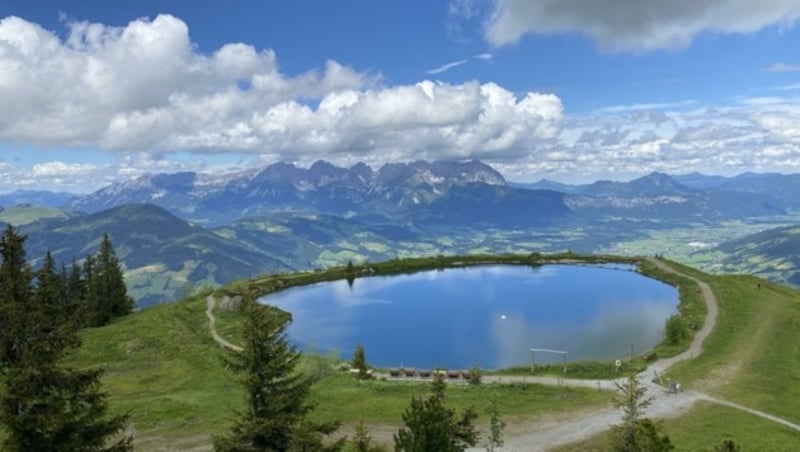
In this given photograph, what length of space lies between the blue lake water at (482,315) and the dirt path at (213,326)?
12.9 meters

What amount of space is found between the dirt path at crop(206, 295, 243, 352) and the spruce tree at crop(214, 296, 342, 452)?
42630 mm

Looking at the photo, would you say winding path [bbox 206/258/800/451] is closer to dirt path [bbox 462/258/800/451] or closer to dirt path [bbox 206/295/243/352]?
dirt path [bbox 462/258/800/451]

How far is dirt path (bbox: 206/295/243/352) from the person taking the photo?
82400 mm

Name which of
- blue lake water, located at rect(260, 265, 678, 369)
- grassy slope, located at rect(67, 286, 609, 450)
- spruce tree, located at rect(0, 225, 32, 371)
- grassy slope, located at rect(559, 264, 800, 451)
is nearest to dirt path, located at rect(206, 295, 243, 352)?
grassy slope, located at rect(67, 286, 609, 450)

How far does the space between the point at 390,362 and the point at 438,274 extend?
2936 inches

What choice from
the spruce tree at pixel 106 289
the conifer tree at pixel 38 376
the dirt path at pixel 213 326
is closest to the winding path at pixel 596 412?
the conifer tree at pixel 38 376

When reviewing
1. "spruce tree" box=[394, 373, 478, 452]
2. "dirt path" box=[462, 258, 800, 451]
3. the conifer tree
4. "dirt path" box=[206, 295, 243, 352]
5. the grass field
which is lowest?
"dirt path" box=[462, 258, 800, 451]

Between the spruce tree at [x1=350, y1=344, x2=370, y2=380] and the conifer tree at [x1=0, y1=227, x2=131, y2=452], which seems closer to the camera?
the conifer tree at [x1=0, y1=227, x2=131, y2=452]

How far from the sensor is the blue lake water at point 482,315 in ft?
277

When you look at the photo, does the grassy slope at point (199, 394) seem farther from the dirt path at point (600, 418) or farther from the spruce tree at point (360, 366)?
the dirt path at point (600, 418)

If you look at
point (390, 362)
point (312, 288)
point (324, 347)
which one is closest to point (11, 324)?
point (390, 362)

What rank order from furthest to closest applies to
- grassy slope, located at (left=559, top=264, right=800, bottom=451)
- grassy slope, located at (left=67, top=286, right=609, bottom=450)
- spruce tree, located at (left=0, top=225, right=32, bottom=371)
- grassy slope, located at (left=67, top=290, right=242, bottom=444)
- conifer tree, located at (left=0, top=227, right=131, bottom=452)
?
grassy slope, located at (left=67, top=290, right=242, bottom=444) → grassy slope, located at (left=67, top=286, right=609, bottom=450) → grassy slope, located at (left=559, top=264, right=800, bottom=451) → spruce tree, located at (left=0, top=225, right=32, bottom=371) → conifer tree, located at (left=0, top=227, right=131, bottom=452)

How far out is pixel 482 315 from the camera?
354ft

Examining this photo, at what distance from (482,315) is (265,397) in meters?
84.4
